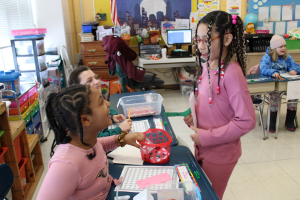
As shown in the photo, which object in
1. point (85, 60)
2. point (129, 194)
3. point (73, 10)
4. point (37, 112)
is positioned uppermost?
point (73, 10)

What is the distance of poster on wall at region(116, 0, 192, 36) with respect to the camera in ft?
14.8

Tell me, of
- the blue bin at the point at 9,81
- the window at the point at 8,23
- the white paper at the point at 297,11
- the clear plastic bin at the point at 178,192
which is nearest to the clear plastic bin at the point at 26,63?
the window at the point at 8,23

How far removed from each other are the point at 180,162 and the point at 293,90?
218 centimetres

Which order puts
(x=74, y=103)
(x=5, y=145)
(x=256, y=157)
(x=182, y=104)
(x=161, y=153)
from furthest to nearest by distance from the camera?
(x=182, y=104), (x=256, y=157), (x=5, y=145), (x=161, y=153), (x=74, y=103)

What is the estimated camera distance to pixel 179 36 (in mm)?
4547

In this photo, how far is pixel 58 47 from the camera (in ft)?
13.3

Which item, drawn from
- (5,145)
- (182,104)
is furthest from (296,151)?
(5,145)

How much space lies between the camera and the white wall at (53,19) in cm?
386

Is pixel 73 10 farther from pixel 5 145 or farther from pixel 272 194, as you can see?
pixel 272 194

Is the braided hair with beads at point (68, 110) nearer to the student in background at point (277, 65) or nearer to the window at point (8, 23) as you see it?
the window at point (8, 23)

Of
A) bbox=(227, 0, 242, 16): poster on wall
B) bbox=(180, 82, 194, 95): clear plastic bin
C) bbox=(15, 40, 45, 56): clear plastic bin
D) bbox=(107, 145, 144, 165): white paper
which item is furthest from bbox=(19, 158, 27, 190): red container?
bbox=(227, 0, 242, 16): poster on wall

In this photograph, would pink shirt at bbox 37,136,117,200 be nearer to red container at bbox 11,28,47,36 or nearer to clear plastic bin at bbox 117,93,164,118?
clear plastic bin at bbox 117,93,164,118

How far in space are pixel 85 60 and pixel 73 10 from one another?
1048 mm

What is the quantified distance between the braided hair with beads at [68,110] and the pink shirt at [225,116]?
54 centimetres
